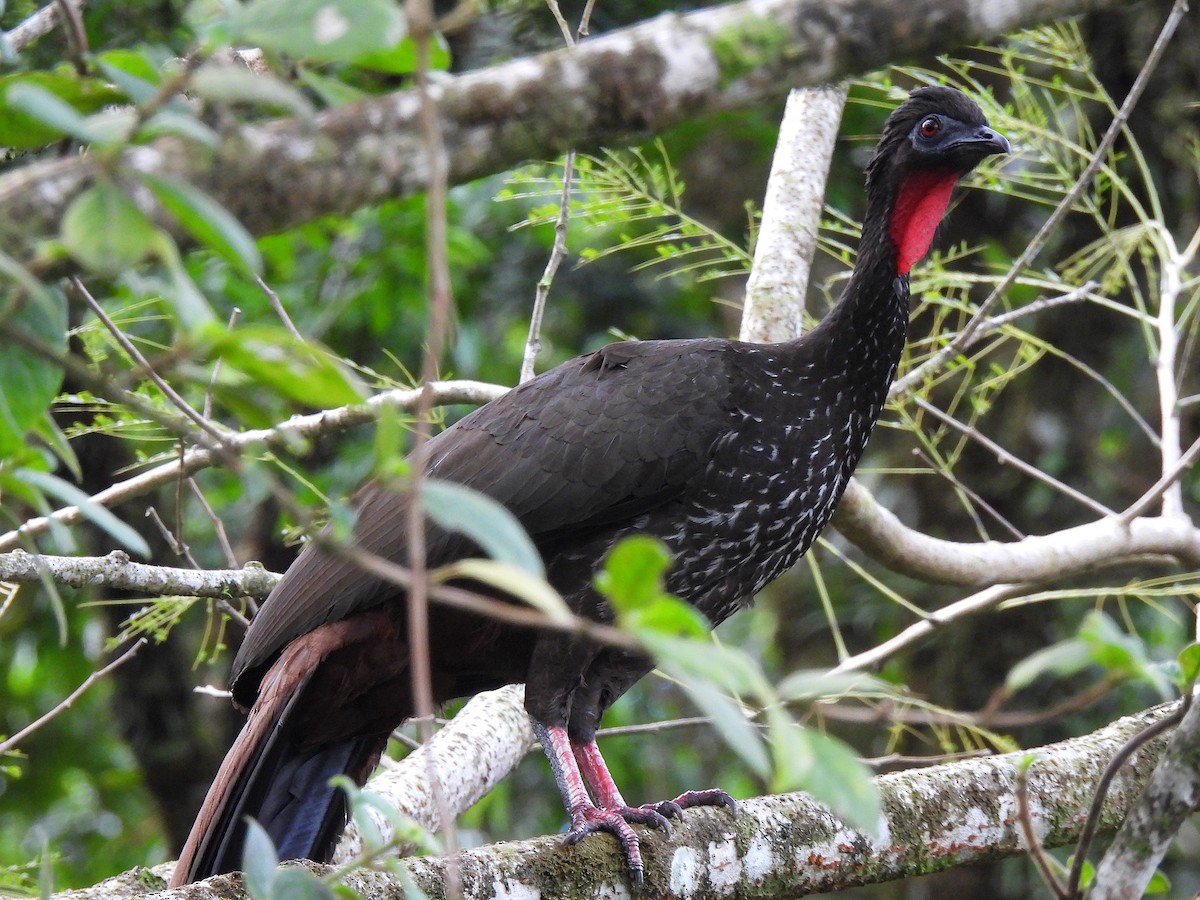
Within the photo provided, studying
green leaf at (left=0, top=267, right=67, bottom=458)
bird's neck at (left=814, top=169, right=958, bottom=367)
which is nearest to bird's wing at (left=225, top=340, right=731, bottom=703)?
bird's neck at (left=814, top=169, right=958, bottom=367)

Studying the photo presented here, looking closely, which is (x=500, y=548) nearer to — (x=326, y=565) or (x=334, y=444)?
(x=326, y=565)

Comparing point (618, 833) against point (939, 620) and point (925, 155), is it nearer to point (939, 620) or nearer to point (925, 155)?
point (939, 620)

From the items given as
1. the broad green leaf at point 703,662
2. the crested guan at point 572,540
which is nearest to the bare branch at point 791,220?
the crested guan at point 572,540

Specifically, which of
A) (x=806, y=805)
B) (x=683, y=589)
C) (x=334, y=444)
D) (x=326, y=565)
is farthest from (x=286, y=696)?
(x=334, y=444)

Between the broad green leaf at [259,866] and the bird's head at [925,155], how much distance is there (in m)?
2.40

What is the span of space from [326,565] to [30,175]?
194 centimetres

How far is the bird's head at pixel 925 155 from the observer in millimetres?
3281

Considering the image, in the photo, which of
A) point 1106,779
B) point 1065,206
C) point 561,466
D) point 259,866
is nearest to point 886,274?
point 1065,206

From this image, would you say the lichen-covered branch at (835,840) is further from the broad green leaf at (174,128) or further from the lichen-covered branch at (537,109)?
the broad green leaf at (174,128)

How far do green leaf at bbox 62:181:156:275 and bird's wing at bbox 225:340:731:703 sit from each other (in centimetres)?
189

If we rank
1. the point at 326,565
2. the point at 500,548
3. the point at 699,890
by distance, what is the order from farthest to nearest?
1. the point at 326,565
2. the point at 699,890
3. the point at 500,548

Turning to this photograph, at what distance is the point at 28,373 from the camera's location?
123 centimetres

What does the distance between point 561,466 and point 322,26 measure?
1962 mm

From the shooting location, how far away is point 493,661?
310 centimetres
